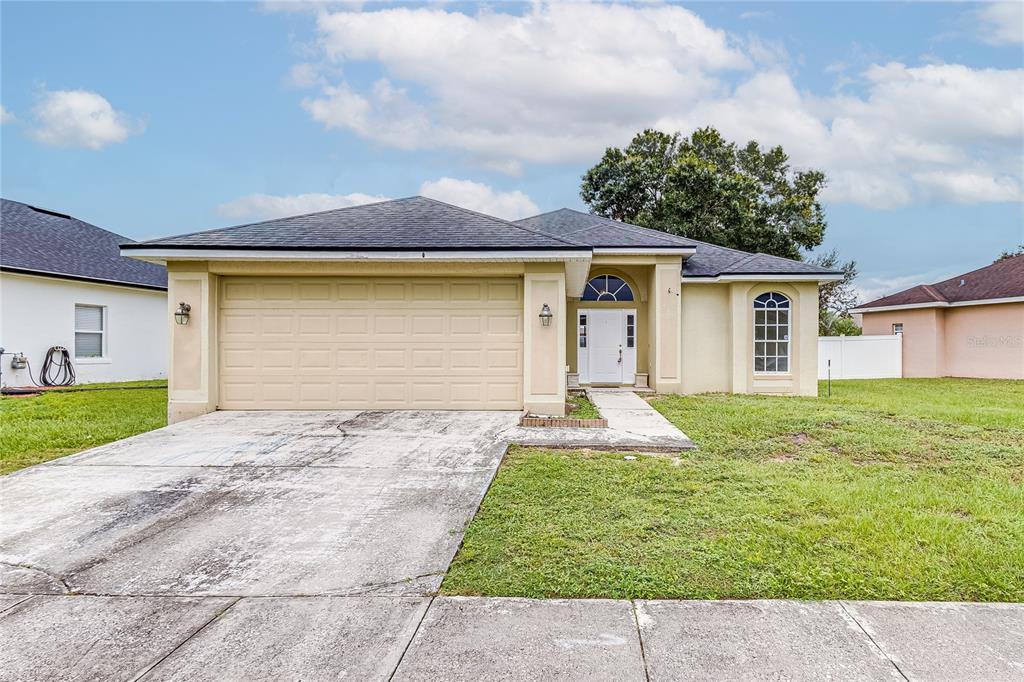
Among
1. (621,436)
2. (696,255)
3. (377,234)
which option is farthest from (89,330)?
(696,255)

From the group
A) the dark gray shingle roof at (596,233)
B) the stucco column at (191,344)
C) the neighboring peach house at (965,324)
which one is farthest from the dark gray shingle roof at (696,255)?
the neighboring peach house at (965,324)

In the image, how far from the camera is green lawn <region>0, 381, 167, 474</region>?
23.0ft

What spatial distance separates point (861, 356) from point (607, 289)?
11.4 m

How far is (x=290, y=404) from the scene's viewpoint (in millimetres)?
9469

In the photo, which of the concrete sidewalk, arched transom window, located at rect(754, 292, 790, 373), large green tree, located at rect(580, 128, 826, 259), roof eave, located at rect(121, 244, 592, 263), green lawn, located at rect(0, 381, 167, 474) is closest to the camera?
the concrete sidewalk

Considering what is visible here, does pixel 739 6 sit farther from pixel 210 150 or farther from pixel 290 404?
pixel 210 150

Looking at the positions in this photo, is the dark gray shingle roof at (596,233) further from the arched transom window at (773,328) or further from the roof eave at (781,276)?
the arched transom window at (773,328)

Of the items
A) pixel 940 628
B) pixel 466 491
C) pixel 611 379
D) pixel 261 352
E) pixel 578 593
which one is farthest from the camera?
pixel 611 379

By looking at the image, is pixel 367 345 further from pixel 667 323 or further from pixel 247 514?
pixel 667 323

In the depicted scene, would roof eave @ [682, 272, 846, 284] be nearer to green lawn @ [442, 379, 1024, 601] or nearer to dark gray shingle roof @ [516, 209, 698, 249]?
dark gray shingle roof @ [516, 209, 698, 249]

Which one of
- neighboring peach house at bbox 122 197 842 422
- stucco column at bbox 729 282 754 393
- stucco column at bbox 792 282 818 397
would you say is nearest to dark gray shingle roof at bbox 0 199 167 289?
neighboring peach house at bbox 122 197 842 422

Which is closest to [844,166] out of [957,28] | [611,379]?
[957,28]

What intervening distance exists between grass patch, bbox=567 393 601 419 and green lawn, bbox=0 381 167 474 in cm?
687

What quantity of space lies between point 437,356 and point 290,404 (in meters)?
2.67
